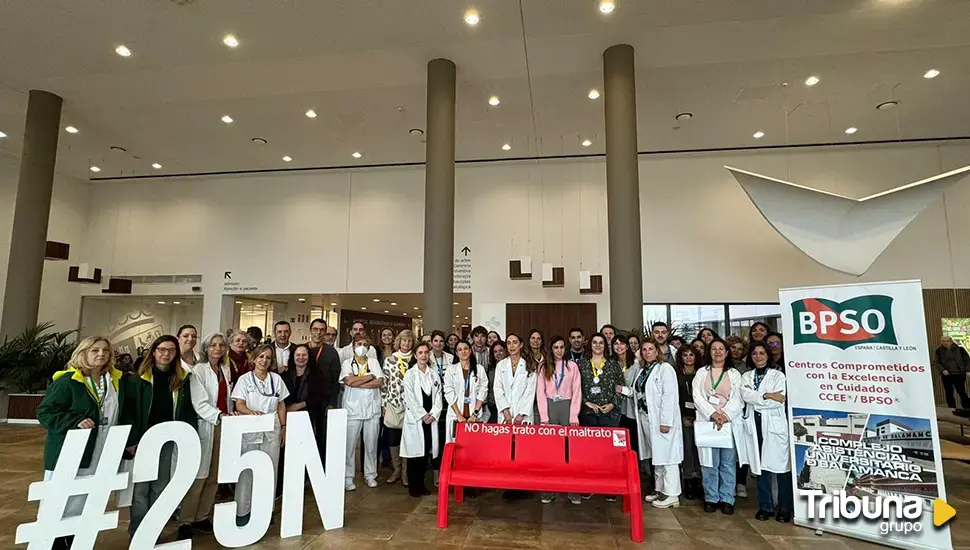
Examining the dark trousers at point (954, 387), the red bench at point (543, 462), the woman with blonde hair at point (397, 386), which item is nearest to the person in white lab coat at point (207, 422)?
the woman with blonde hair at point (397, 386)

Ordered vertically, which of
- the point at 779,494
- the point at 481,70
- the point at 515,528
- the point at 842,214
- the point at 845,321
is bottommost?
the point at 515,528

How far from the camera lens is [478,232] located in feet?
36.1

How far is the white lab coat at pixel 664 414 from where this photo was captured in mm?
4152

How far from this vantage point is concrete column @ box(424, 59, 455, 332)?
689cm

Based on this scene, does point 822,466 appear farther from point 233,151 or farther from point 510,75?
point 233,151

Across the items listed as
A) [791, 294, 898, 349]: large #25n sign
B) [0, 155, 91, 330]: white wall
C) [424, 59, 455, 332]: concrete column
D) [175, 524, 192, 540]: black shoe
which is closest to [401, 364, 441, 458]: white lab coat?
[175, 524, 192, 540]: black shoe

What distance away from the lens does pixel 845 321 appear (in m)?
3.61

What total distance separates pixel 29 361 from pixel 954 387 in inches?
636

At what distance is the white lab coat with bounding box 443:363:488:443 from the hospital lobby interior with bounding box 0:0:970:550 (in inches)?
3.2

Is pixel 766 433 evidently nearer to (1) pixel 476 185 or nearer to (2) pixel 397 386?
Result: (2) pixel 397 386

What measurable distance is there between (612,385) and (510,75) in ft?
17.3

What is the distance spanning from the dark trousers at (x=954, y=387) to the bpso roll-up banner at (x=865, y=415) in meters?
7.81

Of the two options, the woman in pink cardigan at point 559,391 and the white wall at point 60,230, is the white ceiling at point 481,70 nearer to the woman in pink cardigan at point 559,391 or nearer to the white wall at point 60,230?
the white wall at point 60,230

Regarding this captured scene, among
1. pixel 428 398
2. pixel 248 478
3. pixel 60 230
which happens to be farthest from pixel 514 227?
pixel 60 230
